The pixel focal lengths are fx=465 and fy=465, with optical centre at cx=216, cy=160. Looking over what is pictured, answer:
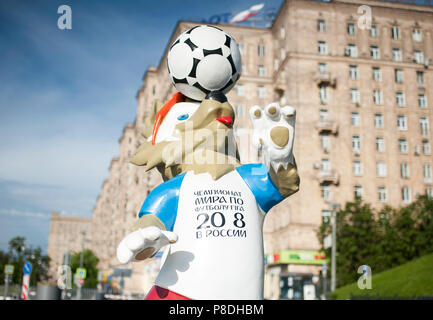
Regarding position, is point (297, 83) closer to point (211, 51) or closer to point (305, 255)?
point (305, 255)

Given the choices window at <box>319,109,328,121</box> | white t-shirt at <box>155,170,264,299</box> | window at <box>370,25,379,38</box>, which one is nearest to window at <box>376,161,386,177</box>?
window at <box>319,109,328,121</box>

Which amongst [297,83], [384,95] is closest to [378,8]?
[384,95]

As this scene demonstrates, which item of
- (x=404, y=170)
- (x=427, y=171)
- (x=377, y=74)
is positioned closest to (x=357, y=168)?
(x=404, y=170)

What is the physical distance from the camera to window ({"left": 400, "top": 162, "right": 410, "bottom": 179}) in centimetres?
3359

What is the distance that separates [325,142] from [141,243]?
3069 centimetres

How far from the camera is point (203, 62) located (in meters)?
5.05

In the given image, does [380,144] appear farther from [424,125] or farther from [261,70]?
[261,70]

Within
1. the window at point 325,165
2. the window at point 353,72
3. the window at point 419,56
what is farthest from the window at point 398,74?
the window at point 325,165

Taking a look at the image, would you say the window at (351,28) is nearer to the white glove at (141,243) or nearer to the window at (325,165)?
the window at (325,165)

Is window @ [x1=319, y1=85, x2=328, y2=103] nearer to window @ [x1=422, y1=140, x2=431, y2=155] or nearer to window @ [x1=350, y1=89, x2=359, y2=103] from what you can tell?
window @ [x1=350, y1=89, x2=359, y2=103]

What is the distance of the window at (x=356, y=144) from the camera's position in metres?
33.4

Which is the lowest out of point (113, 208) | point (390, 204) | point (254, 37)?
point (390, 204)

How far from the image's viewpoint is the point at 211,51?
200 inches
